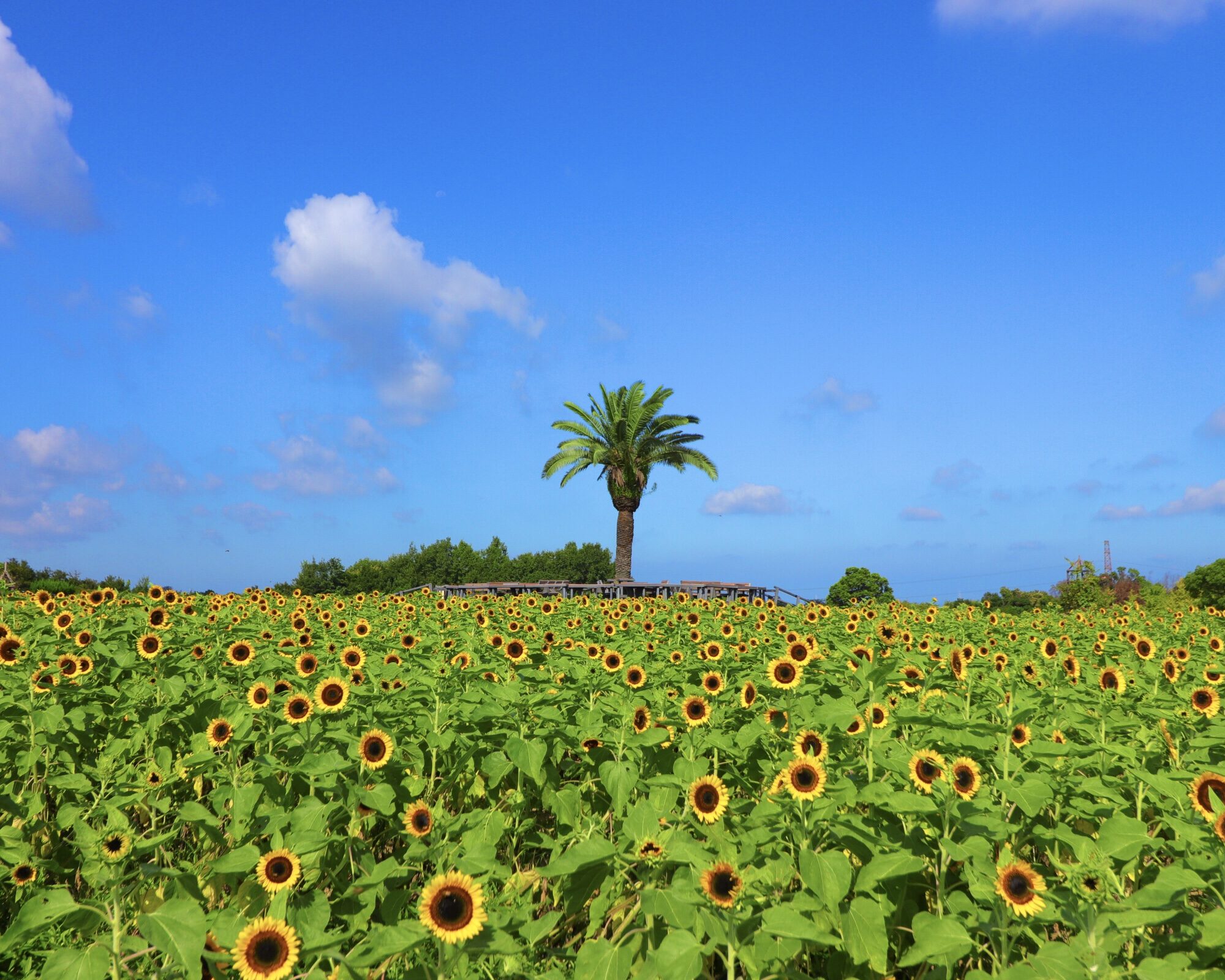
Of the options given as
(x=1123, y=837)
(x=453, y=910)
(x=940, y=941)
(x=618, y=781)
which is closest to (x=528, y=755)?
(x=618, y=781)

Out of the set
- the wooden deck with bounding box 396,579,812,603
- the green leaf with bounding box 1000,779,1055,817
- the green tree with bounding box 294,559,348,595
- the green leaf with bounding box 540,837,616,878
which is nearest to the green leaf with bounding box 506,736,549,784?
the green leaf with bounding box 540,837,616,878

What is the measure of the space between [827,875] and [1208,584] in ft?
103

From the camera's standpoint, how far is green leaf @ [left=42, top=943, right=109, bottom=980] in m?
2.76

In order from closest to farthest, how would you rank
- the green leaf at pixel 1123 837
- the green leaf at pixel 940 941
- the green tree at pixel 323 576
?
the green leaf at pixel 940 941
the green leaf at pixel 1123 837
the green tree at pixel 323 576

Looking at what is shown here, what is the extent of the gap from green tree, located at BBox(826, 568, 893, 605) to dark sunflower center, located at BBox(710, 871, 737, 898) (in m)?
32.0

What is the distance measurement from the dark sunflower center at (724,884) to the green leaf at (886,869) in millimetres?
561

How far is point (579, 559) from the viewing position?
65500 mm

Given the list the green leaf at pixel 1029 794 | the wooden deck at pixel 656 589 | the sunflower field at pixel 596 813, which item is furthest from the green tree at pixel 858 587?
the green leaf at pixel 1029 794

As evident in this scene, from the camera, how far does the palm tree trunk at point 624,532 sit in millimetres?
35250

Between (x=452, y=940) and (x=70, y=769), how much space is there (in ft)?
12.2

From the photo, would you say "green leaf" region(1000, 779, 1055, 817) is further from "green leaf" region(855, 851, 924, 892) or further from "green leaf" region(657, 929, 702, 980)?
"green leaf" region(657, 929, 702, 980)

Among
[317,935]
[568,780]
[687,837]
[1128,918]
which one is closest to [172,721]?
[568,780]

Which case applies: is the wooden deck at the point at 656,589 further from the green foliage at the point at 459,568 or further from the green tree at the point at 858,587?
the green foliage at the point at 459,568

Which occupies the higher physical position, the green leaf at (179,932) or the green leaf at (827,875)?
the green leaf at (827,875)
